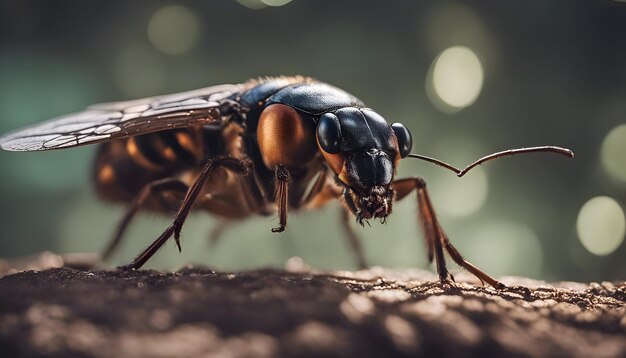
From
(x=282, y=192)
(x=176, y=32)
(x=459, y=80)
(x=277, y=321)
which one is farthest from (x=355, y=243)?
(x=176, y=32)

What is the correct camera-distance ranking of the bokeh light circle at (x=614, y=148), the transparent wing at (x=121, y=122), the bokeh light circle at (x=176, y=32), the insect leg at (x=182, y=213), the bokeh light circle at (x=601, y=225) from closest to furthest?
the insect leg at (x=182, y=213) < the transparent wing at (x=121, y=122) < the bokeh light circle at (x=601, y=225) < the bokeh light circle at (x=614, y=148) < the bokeh light circle at (x=176, y=32)

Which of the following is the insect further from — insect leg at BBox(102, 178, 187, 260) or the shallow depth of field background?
the shallow depth of field background

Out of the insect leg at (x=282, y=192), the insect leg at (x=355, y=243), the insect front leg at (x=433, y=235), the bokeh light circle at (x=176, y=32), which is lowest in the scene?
the insect leg at (x=355, y=243)

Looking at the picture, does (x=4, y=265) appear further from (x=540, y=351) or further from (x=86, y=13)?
(x=86, y=13)

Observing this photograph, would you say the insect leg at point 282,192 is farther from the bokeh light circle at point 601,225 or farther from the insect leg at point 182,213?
the bokeh light circle at point 601,225

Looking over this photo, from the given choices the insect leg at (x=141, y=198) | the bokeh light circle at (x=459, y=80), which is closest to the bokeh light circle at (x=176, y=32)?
the bokeh light circle at (x=459, y=80)

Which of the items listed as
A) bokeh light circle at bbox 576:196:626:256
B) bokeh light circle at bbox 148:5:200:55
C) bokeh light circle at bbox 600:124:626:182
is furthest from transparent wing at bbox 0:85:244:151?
bokeh light circle at bbox 148:5:200:55

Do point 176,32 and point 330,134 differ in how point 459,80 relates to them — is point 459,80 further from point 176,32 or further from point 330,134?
point 330,134

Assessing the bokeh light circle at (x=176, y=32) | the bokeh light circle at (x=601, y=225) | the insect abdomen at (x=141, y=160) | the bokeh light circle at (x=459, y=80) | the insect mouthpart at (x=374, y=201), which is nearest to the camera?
the insect mouthpart at (x=374, y=201)
